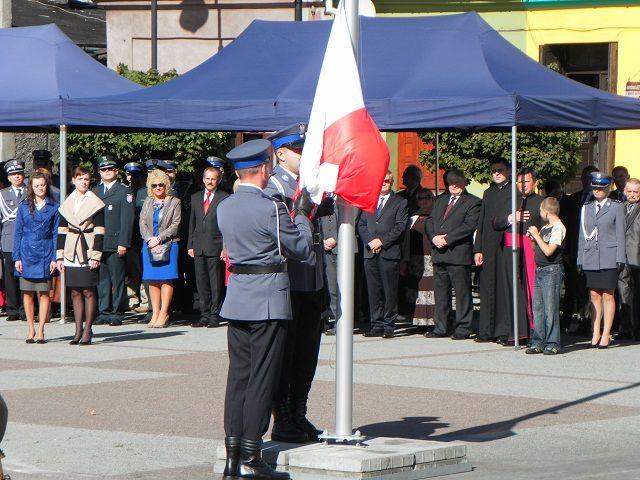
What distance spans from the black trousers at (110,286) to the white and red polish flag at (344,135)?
9554mm

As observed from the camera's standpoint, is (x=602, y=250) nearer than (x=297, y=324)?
No

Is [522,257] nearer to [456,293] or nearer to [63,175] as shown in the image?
[456,293]

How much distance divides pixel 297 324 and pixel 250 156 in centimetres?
118

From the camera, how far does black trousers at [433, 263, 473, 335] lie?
1612 cm

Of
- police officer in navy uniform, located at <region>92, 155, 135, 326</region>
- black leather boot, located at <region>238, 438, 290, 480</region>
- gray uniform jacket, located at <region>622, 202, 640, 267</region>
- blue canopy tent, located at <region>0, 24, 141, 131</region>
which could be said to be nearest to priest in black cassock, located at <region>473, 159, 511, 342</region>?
gray uniform jacket, located at <region>622, 202, 640, 267</region>

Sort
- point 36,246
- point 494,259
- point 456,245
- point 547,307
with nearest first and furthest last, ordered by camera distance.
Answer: point 547,307
point 494,259
point 36,246
point 456,245

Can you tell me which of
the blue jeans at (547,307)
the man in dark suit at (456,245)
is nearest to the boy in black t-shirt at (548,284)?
the blue jeans at (547,307)

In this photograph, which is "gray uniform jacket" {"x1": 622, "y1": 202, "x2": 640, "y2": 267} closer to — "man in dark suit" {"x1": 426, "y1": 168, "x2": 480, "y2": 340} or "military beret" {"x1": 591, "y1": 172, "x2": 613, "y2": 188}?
"military beret" {"x1": 591, "y1": 172, "x2": 613, "y2": 188}

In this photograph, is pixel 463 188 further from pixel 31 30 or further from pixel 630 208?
pixel 31 30

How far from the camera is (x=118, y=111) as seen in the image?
16.9 meters

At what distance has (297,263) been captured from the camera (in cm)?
845

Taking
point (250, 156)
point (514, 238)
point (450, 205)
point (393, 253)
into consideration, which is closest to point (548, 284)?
point (514, 238)

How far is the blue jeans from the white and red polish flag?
6142 millimetres

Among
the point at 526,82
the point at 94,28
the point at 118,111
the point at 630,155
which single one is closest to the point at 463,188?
the point at 526,82
